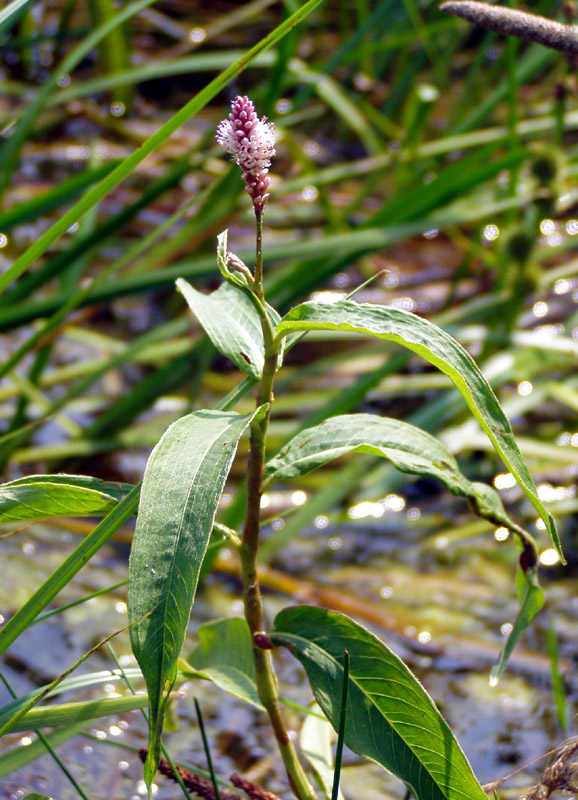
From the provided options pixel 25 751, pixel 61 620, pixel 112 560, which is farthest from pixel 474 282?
pixel 25 751

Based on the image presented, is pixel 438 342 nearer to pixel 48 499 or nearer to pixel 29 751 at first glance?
pixel 48 499

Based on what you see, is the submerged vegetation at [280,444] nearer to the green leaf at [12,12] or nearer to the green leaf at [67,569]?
the green leaf at [67,569]

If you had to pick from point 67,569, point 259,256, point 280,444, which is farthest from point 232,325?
point 280,444

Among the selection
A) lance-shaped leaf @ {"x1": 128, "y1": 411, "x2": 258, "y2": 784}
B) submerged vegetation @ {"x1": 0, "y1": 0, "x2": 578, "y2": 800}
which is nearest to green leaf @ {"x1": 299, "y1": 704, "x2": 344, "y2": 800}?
submerged vegetation @ {"x1": 0, "y1": 0, "x2": 578, "y2": 800}

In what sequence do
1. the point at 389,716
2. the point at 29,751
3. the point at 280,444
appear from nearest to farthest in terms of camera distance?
the point at 389,716 → the point at 29,751 → the point at 280,444

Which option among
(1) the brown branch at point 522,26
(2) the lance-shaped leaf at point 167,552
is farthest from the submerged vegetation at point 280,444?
(1) the brown branch at point 522,26
